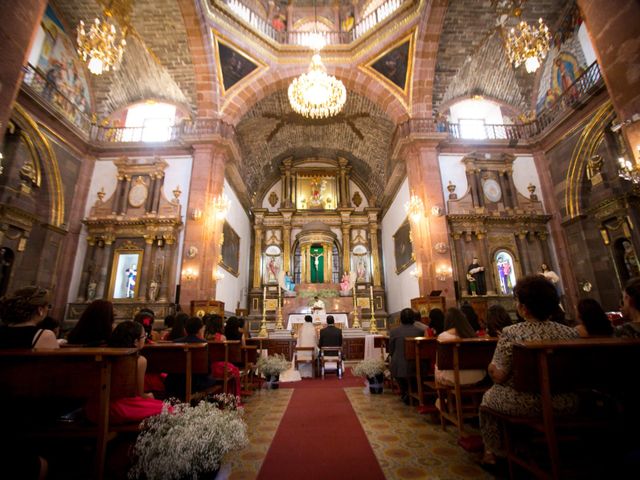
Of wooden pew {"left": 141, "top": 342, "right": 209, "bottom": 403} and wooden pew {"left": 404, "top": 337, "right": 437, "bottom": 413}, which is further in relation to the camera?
wooden pew {"left": 404, "top": 337, "right": 437, "bottom": 413}

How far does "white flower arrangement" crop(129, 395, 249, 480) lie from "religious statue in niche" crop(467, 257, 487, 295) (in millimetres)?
9629

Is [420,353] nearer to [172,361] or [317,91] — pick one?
[172,361]

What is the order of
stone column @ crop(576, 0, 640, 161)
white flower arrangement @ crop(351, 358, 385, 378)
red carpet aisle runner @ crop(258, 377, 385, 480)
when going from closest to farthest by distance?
red carpet aisle runner @ crop(258, 377, 385, 480) < stone column @ crop(576, 0, 640, 161) < white flower arrangement @ crop(351, 358, 385, 378)

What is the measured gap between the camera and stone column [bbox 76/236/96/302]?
413 inches

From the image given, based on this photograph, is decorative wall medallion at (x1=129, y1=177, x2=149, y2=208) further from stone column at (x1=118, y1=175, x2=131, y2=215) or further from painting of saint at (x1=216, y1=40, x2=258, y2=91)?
painting of saint at (x1=216, y1=40, x2=258, y2=91)

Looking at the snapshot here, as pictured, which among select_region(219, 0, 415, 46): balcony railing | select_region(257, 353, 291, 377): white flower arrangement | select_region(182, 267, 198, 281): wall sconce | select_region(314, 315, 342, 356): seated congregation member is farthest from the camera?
select_region(219, 0, 415, 46): balcony railing

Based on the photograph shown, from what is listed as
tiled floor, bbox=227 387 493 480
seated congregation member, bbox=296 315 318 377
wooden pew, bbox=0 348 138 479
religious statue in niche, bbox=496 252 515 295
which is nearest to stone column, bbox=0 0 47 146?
wooden pew, bbox=0 348 138 479

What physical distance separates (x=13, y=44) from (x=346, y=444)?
7.70 metres

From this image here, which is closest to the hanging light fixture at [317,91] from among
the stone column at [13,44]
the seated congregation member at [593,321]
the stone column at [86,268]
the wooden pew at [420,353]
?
the stone column at [13,44]

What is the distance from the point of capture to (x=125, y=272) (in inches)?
436

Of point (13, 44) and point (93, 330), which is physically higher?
point (13, 44)

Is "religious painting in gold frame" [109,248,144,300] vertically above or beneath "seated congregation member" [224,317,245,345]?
above

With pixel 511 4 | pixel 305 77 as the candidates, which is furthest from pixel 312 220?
pixel 511 4

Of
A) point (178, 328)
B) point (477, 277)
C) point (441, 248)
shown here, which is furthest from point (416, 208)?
point (178, 328)
